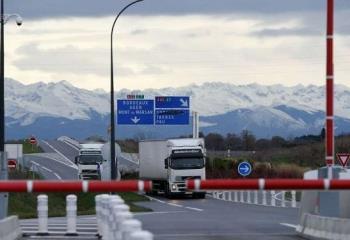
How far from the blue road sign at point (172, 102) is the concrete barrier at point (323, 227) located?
4069cm

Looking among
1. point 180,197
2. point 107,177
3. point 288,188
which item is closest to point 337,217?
point 288,188

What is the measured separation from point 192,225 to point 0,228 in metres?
8.68

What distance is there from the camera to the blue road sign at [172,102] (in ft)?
207

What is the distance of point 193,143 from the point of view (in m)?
57.5

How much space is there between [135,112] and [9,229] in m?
41.5

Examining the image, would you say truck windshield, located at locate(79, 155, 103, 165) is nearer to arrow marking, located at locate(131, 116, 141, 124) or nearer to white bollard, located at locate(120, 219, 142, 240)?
arrow marking, located at locate(131, 116, 141, 124)

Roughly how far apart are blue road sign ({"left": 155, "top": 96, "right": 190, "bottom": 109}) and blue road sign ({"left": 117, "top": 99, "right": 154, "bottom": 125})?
550mm

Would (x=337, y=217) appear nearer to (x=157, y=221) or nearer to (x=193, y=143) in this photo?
(x=157, y=221)

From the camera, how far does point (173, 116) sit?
64125 mm

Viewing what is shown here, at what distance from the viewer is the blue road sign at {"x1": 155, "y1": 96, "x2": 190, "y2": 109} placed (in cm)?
6316

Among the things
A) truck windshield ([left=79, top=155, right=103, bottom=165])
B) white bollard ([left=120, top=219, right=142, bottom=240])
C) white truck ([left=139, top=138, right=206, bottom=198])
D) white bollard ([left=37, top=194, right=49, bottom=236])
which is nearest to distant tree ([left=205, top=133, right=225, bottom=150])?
truck windshield ([left=79, top=155, right=103, bottom=165])

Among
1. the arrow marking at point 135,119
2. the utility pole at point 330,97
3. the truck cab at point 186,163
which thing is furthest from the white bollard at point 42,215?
the arrow marking at point 135,119

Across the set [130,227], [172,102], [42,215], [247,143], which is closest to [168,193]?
[172,102]

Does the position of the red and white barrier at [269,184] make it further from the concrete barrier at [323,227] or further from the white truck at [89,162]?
the white truck at [89,162]
